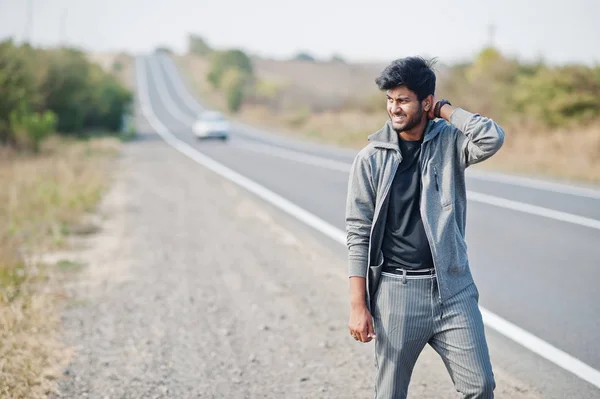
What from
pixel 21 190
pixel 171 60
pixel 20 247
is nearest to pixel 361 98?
pixel 21 190

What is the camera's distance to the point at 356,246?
9.71 feet

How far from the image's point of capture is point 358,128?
36.1 m

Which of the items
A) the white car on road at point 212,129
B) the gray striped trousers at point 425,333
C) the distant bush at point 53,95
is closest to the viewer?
the gray striped trousers at point 425,333

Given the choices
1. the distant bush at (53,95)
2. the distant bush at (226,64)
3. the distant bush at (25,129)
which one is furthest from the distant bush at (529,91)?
the distant bush at (226,64)

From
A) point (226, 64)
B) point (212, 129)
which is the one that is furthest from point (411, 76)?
point (226, 64)

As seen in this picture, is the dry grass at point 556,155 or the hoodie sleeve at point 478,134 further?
the dry grass at point 556,155

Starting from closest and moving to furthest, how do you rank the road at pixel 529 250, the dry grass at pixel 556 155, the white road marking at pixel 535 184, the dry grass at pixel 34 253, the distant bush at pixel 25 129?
1. the dry grass at pixel 34 253
2. the road at pixel 529 250
3. the white road marking at pixel 535 184
4. the dry grass at pixel 556 155
5. the distant bush at pixel 25 129

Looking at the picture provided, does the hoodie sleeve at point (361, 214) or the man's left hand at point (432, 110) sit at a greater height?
the man's left hand at point (432, 110)

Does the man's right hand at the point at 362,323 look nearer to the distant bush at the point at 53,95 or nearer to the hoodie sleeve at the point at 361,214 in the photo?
the hoodie sleeve at the point at 361,214

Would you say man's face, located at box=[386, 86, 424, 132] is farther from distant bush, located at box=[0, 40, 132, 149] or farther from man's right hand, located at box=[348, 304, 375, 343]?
distant bush, located at box=[0, 40, 132, 149]

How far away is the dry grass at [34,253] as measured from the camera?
15.0ft

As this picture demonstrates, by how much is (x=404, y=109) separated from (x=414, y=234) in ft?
1.76

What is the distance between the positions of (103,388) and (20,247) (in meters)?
5.30

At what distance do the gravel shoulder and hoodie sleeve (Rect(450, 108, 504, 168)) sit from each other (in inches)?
74.1
